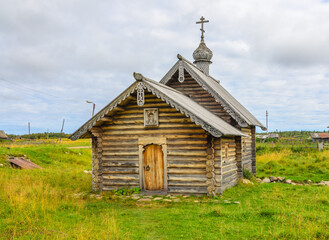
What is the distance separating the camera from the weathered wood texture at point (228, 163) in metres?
13.2

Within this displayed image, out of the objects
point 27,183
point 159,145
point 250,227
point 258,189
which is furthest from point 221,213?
point 27,183

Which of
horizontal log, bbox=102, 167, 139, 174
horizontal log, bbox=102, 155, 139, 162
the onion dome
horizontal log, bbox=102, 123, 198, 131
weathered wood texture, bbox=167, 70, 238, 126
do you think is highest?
the onion dome

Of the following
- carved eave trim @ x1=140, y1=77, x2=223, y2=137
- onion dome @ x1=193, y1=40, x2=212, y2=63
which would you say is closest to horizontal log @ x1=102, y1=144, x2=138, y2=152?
carved eave trim @ x1=140, y1=77, x2=223, y2=137

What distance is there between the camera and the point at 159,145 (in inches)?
520

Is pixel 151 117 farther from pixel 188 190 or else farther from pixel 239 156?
pixel 239 156

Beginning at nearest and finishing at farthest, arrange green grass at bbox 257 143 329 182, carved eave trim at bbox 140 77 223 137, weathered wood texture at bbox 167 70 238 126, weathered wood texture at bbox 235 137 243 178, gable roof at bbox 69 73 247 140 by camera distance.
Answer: carved eave trim at bbox 140 77 223 137
gable roof at bbox 69 73 247 140
weathered wood texture at bbox 235 137 243 178
weathered wood texture at bbox 167 70 238 126
green grass at bbox 257 143 329 182

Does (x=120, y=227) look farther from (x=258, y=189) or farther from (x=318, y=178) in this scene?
(x=318, y=178)

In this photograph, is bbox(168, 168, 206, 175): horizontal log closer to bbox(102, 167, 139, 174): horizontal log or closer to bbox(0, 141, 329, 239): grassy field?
bbox(0, 141, 329, 239): grassy field

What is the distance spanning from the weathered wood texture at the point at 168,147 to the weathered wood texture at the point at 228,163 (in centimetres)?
117

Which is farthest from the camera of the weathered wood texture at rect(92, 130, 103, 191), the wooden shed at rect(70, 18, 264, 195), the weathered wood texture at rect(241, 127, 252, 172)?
the weathered wood texture at rect(241, 127, 252, 172)

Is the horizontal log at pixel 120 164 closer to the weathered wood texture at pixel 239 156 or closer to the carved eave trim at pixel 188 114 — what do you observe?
the carved eave trim at pixel 188 114

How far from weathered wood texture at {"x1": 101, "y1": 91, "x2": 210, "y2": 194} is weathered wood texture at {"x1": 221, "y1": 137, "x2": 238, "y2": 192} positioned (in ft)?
3.84

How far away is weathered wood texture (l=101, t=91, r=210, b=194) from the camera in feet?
41.2

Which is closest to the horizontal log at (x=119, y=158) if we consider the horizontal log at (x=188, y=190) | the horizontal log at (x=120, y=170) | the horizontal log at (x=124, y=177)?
the horizontal log at (x=120, y=170)
